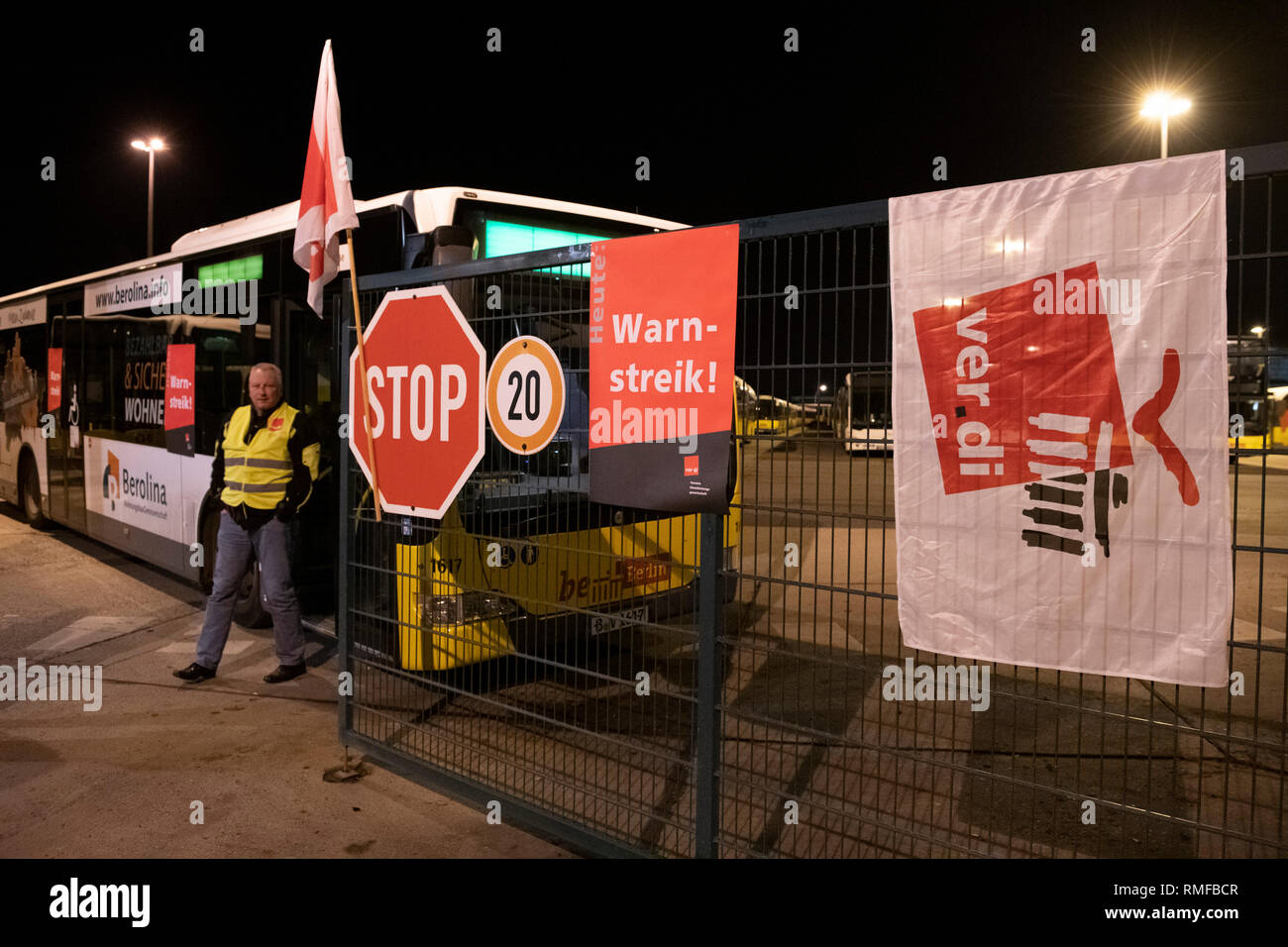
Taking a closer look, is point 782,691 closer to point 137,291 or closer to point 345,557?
point 345,557

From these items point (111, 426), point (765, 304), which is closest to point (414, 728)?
point (765, 304)

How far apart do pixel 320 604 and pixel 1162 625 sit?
616 centimetres

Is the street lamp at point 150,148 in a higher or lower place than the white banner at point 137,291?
higher

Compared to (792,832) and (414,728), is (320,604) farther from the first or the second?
(792,832)

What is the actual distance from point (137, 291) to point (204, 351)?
6.23 feet

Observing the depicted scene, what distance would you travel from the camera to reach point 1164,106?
1606 cm

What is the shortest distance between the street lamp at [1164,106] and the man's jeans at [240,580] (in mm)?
15576

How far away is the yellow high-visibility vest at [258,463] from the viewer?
622 cm

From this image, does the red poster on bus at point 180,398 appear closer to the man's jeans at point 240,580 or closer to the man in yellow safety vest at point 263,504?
the man in yellow safety vest at point 263,504

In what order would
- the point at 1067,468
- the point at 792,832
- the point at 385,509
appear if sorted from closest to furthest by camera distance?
the point at 1067,468, the point at 792,832, the point at 385,509

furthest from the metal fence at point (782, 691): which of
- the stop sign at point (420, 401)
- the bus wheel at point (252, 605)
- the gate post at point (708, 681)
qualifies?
the bus wheel at point (252, 605)

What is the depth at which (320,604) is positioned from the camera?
24.3ft

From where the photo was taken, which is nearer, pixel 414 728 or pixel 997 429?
pixel 997 429

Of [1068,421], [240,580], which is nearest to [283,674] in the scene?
[240,580]
